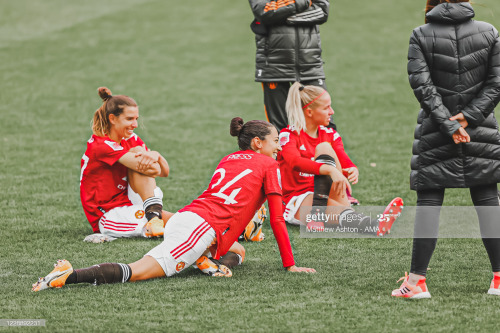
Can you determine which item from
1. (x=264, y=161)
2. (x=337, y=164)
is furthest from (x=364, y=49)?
(x=264, y=161)

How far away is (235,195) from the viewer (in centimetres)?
450

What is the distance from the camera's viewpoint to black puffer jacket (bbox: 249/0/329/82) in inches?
263

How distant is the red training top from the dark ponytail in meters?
0.12

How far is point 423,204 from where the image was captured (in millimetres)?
3977

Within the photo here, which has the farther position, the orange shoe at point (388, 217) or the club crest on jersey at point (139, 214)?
the club crest on jersey at point (139, 214)

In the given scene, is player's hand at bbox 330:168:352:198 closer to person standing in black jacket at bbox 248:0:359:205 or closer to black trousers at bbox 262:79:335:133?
person standing in black jacket at bbox 248:0:359:205

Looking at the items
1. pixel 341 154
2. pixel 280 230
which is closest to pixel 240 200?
pixel 280 230

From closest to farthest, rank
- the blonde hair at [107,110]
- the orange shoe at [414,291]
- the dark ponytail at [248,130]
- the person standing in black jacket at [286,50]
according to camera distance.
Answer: the orange shoe at [414,291] < the dark ponytail at [248,130] < the blonde hair at [107,110] < the person standing in black jacket at [286,50]

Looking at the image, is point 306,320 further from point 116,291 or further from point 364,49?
point 364,49

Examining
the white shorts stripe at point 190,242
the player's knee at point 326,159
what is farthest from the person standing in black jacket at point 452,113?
the player's knee at point 326,159

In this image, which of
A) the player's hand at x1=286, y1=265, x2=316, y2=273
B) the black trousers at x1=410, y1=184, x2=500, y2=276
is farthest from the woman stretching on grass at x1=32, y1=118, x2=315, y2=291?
the black trousers at x1=410, y1=184, x2=500, y2=276

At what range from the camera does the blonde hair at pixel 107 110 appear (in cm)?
549

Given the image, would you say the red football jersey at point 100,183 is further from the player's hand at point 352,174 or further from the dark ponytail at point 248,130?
the player's hand at point 352,174

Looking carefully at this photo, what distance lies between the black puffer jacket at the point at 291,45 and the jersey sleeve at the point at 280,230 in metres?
2.40
